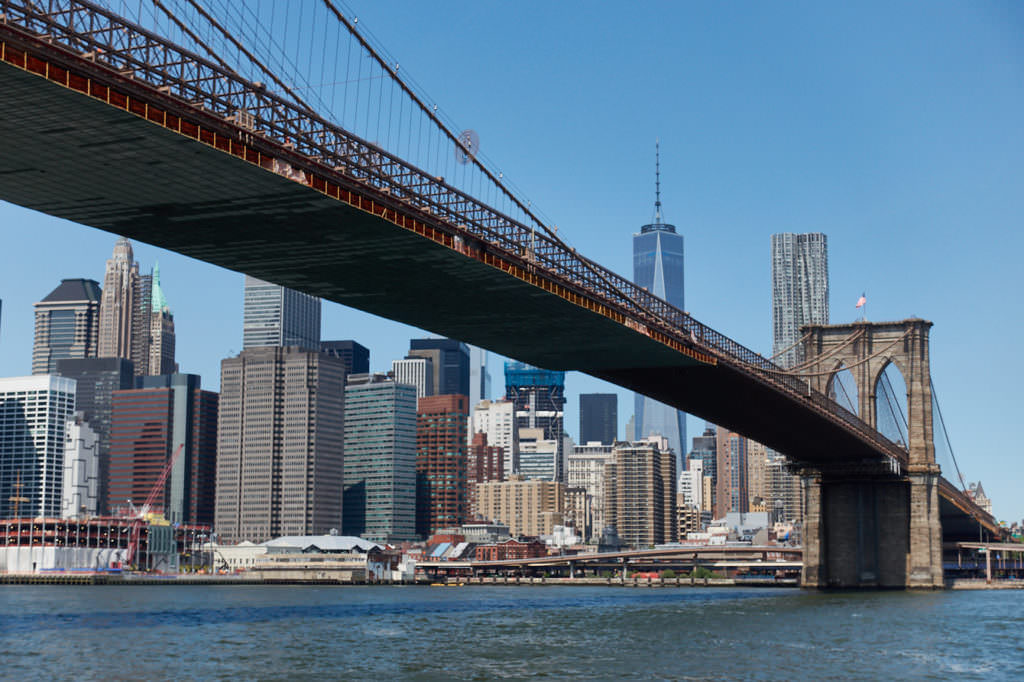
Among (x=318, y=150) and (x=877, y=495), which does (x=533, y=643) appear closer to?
(x=318, y=150)

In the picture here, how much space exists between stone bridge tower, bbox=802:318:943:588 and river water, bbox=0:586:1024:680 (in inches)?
804

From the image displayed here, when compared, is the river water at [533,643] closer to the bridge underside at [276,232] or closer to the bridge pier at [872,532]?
the bridge underside at [276,232]

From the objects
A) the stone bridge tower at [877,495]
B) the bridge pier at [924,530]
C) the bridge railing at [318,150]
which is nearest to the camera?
the bridge railing at [318,150]

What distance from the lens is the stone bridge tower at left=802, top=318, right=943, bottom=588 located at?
97688mm

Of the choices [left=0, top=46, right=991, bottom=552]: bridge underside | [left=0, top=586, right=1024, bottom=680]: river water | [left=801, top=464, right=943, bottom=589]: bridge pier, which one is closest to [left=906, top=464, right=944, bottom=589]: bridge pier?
[left=801, top=464, right=943, bottom=589]: bridge pier

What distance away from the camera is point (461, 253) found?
2089 inches

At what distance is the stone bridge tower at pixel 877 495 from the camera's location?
97688 millimetres

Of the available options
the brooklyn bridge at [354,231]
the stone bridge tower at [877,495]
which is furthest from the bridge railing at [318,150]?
the stone bridge tower at [877,495]

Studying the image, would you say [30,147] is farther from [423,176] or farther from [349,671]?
[349,671]

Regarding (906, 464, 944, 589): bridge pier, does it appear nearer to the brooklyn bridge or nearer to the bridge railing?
the brooklyn bridge

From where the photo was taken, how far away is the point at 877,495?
101 meters

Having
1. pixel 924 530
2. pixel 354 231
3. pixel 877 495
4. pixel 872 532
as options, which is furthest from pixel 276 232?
pixel 872 532

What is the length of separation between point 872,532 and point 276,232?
212 ft

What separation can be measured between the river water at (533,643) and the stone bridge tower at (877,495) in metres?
20.4
